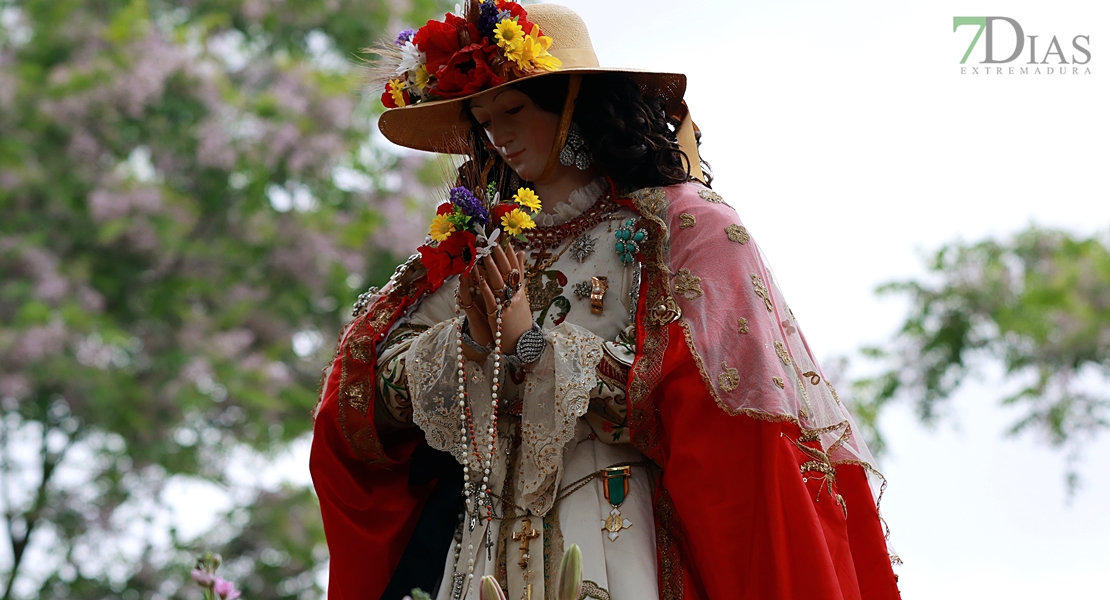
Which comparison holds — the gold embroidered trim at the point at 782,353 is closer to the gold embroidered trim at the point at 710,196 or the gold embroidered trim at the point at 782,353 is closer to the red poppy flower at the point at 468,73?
the gold embroidered trim at the point at 710,196

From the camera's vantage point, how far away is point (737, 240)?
2646mm

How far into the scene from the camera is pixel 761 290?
2.58m

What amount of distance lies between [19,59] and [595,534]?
6872 mm

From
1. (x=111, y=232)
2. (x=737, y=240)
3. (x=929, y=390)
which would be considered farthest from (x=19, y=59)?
(x=737, y=240)

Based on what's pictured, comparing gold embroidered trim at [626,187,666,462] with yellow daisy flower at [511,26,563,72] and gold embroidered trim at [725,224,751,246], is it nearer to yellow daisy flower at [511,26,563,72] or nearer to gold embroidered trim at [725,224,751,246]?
gold embroidered trim at [725,224,751,246]

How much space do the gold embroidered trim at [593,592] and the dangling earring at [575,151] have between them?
0.97 metres

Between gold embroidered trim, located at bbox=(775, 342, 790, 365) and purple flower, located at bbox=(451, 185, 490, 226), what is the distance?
2.13 feet

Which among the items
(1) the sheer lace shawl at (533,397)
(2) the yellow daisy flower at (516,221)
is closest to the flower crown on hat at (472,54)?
(2) the yellow daisy flower at (516,221)

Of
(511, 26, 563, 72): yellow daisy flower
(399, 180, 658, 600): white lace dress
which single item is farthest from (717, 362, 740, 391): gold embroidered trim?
(511, 26, 563, 72): yellow daisy flower

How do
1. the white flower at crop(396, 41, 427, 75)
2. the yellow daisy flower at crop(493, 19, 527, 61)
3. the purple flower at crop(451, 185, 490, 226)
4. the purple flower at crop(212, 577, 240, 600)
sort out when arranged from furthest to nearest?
the white flower at crop(396, 41, 427, 75) → the yellow daisy flower at crop(493, 19, 527, 61) → the purple flower at crop(451, 185, 490, 226) → the purple flower at crop(212, 577, 240, 600)

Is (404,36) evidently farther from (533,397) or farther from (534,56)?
(533,397)

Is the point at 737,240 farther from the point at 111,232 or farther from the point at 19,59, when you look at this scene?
the point at 19,59

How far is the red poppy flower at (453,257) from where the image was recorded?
2398mm

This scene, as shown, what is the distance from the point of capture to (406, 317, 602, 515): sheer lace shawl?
8.22 ft
